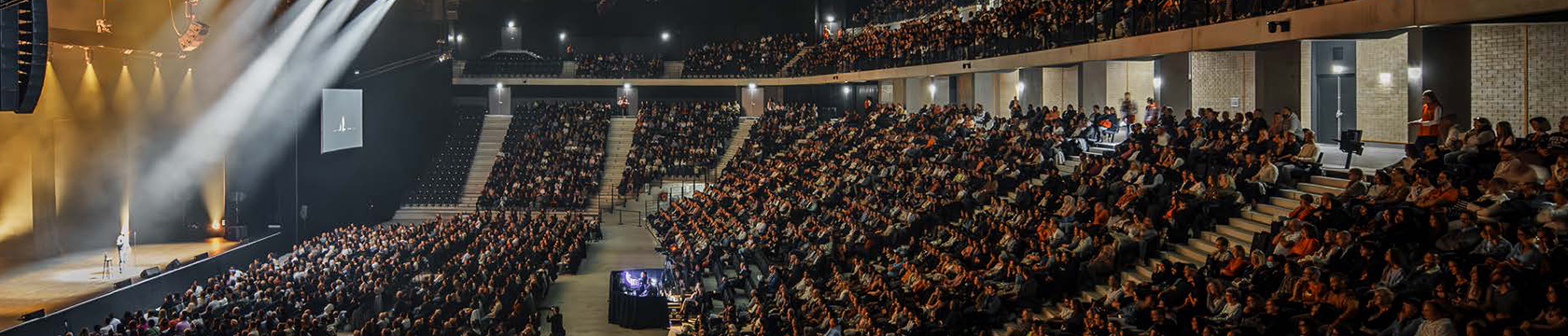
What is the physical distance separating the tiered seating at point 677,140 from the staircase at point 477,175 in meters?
4.73

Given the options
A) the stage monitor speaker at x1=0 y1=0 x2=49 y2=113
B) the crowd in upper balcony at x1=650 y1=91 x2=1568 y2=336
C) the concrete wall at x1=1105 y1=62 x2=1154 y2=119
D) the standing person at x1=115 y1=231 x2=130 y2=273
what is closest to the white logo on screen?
the standing person at x1=115 y1=231 x2=130 y2=273

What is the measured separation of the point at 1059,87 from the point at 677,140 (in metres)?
13.5

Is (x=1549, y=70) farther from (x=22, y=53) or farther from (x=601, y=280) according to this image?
(x=22, y=53)

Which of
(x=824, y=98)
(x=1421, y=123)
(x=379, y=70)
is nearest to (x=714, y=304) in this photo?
(x=1421, y=123)

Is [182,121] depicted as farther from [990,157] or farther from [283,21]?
[990,157]

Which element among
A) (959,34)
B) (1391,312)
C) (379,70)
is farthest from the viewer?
(379,70)

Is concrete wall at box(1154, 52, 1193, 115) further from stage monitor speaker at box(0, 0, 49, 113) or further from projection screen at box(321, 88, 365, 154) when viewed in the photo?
projection screen at box(321, 88, 365, 154)

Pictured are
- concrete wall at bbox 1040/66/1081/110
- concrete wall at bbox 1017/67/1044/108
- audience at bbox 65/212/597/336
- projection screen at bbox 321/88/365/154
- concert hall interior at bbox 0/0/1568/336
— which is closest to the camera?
concert hall interior at bbox 0/0/1568/336

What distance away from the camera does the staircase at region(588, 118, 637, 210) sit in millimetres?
37406

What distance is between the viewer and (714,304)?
20594 mm

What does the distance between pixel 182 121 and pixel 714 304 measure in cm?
1572

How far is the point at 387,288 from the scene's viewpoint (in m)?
21.3

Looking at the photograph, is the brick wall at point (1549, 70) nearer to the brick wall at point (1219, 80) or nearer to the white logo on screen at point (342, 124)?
the brick wall at point (1219, 80)

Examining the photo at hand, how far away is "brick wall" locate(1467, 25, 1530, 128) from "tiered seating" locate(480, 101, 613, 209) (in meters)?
24.1
